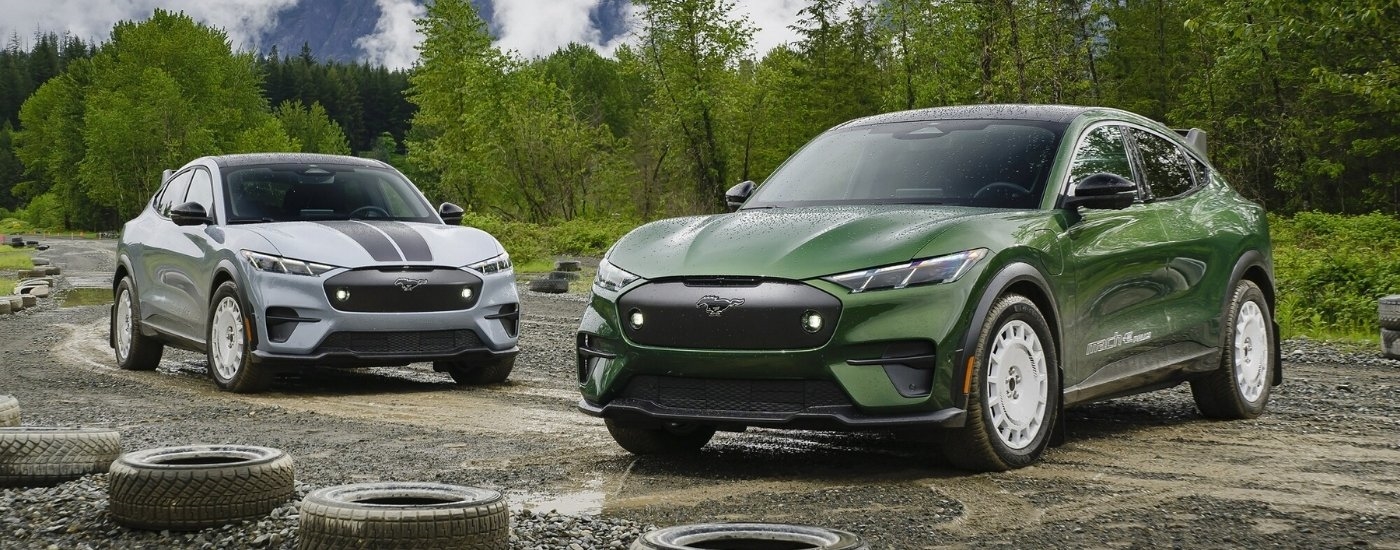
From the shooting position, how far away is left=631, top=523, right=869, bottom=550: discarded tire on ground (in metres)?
4.05

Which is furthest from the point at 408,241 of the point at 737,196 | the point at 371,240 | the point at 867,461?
the point at 867,461

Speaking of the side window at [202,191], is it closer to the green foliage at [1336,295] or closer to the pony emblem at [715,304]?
the pony emblem at [715,304]

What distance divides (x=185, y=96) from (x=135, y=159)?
5.15m

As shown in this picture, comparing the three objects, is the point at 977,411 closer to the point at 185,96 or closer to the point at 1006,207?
the point at 1006,207

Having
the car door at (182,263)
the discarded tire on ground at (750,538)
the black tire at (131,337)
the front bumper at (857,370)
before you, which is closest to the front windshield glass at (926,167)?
the front bumper at (857,370)

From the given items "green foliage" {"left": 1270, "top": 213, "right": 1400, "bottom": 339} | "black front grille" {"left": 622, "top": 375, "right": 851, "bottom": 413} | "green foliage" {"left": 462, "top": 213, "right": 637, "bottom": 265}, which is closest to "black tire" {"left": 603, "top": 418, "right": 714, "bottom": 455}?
→ "black front grille" {"left": 622, "top": 375, "right": 851, "bottom": 413}

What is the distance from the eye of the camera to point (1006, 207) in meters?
6.73

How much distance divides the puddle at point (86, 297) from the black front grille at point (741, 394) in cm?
1890

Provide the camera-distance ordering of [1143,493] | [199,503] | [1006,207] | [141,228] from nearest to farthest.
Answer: [199,503], [1143,493], [1006,207], [141,228]

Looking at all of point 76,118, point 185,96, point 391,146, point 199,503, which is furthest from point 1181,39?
point 391,146

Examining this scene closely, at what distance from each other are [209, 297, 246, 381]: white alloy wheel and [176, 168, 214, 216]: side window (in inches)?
35.3

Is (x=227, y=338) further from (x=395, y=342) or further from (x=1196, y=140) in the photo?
(x=1196, y=140)

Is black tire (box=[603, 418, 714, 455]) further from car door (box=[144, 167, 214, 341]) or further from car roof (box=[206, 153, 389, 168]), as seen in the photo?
car roof (box=[206, 153, 389, 168])

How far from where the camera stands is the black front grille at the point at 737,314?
5832 mm
